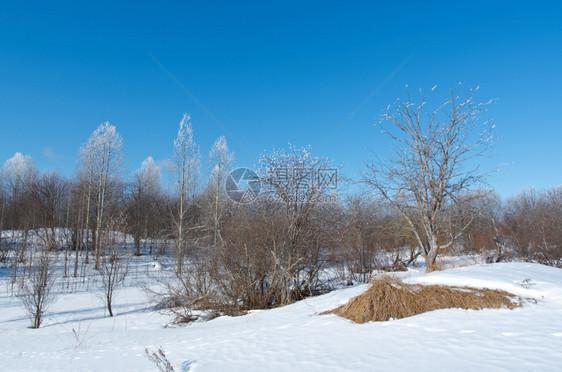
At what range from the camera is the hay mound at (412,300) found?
6.67 metres

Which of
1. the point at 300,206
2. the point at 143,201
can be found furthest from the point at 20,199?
the point at 300,206

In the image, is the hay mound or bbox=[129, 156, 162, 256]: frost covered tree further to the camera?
bbox=[129, 156, 162, 256]: frost covered tree

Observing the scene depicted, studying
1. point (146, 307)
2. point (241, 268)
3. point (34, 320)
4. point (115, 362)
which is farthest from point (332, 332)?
point (34, 320)

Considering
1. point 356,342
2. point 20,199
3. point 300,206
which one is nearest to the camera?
point 356,342

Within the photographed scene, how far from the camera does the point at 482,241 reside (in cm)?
2883

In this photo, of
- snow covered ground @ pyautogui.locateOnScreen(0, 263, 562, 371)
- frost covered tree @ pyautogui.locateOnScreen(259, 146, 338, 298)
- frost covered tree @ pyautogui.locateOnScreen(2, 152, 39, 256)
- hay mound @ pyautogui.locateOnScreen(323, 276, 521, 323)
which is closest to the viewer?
snow covered ground @ pyautogui.locateOnScreen(0, 263, 562, 371)

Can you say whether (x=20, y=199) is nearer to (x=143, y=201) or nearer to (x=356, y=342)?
(x=143, y=201)

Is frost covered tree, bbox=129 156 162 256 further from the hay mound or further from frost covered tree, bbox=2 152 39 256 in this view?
the hay mound

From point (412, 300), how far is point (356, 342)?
223 centimetres

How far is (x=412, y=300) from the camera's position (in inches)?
283

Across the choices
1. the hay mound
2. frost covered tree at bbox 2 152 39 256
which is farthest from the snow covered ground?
frost covered tree at bbox 2 152 39 256

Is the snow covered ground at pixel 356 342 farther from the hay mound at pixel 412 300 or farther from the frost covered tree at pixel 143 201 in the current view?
the frost covered tree at pixel 143 201

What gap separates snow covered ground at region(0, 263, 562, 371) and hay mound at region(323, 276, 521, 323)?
0.25m

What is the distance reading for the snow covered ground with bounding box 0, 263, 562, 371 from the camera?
4.52m
